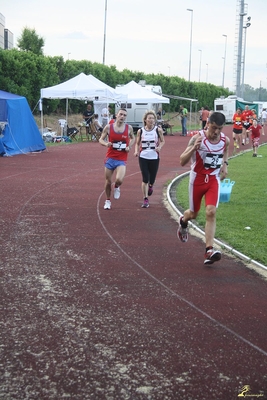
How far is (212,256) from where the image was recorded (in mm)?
7367

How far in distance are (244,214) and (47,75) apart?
30533mm

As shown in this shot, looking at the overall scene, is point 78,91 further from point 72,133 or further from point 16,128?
point 16,128

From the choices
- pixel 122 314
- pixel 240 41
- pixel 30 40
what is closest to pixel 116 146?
pixel 122 314

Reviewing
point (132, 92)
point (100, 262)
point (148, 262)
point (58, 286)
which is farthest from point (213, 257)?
point (132, 92)

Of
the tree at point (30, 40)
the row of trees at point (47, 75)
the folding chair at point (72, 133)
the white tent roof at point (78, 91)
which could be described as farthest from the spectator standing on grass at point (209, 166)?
the tree at point (30, 40)

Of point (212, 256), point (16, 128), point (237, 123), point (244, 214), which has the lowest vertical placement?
point (244, 214)

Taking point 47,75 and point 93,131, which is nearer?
point 93,131

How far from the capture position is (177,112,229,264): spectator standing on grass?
24.2ft

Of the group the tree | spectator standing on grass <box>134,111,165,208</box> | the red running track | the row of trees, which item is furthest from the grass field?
the tree

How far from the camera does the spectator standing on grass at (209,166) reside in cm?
738

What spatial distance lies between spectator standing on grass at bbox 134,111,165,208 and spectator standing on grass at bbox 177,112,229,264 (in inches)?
165

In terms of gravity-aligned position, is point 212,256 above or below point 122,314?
above

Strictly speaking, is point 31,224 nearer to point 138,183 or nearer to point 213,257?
point 213,257

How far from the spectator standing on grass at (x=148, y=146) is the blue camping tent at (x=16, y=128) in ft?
41.7
